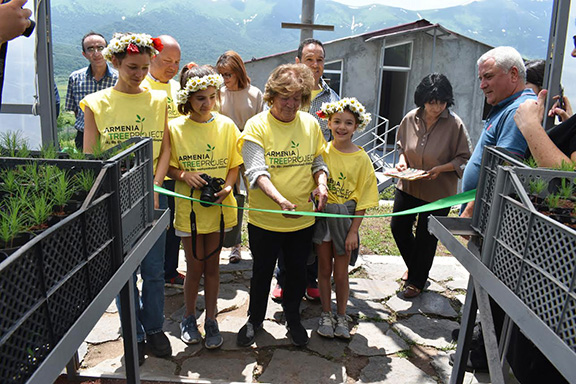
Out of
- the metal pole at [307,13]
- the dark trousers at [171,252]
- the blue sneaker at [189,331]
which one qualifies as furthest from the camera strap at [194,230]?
the metal pole at [307,13]

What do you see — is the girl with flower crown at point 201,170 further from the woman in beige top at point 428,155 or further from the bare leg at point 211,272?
the woman in beige top at point 428,155

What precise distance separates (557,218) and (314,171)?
1769mm

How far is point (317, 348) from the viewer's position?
3.35m

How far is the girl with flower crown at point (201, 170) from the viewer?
3029 mm

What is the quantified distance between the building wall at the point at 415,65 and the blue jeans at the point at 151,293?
1263 centimetres

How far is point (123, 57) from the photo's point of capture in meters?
2.76

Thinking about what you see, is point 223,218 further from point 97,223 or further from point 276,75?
point 97,223

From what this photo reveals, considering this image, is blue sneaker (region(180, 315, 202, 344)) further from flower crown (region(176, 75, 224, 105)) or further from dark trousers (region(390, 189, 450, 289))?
dark trousers (region(390, 189, 450, 289))

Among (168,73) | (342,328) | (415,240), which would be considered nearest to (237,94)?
(168,73)

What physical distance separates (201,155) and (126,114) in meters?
0.55

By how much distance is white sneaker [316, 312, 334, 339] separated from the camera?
11.2 feet

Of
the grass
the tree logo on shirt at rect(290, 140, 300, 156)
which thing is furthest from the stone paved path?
the tree logo on shirt at rect(290, 140, 300, 156)

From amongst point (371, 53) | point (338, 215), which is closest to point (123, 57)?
point (338, 215)

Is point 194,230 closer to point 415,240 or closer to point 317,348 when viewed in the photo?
point 317,348
